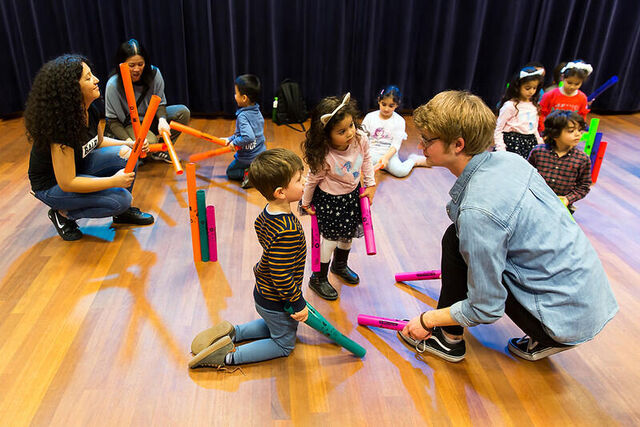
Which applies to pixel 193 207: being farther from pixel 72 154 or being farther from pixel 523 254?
pixel 523 254

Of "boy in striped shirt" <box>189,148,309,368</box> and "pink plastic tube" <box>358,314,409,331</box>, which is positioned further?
"pink plastic tube" <box>358,314,409,331</box>

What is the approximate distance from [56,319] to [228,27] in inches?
121

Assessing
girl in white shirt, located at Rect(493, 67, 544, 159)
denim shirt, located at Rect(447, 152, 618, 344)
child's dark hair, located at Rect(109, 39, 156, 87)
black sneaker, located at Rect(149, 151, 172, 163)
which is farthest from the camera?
black sneaker, located at Rect(149, 151, 172, 163)

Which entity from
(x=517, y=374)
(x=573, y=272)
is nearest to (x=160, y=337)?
(x=517, y=374)

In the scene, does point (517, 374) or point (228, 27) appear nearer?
point (517, 374)

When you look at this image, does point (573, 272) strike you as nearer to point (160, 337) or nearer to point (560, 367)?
point (560, 367)

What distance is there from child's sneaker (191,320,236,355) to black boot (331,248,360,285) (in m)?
0.63

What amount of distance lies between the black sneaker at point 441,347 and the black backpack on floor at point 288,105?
9.23 feet

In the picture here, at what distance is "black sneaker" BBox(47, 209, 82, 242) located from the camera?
250cm

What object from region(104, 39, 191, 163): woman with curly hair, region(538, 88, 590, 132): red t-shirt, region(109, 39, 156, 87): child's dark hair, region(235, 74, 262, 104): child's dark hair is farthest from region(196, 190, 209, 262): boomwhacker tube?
region(538, 88, 590, 132): red t-shirt

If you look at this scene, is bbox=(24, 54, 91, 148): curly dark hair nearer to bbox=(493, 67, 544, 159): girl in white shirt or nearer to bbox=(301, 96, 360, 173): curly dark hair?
bbox=(301, 96, 360, 173): curly dark hair

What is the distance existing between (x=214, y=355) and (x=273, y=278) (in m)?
0.41

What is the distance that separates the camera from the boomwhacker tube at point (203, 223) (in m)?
2.23

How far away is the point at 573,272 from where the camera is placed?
150 centimetres
